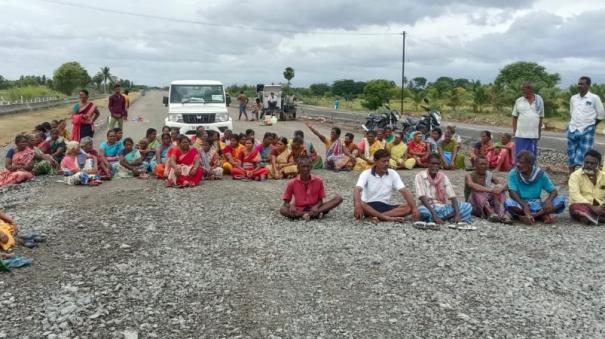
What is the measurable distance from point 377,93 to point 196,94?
37.0 m

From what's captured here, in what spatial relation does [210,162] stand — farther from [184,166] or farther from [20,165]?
[20,165]

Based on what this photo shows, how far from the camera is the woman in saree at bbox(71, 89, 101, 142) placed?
12.5 metres

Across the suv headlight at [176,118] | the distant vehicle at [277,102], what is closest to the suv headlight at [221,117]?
the suv headlight at [176,118]

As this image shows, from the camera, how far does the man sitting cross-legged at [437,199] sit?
7.69 meters

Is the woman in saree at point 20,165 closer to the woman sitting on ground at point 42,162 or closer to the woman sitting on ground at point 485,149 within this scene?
the woman sitting on ground at point 42,162

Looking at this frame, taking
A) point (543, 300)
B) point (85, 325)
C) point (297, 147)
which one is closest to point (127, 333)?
point (85, 325)

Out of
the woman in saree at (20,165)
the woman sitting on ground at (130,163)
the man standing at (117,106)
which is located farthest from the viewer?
the man standing at (117,106)

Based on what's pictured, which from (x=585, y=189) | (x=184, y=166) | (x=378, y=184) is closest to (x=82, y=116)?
(x=184, y=166)

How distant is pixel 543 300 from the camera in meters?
5.09

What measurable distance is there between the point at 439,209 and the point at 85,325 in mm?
4915

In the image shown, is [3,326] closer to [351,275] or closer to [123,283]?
[123,283]

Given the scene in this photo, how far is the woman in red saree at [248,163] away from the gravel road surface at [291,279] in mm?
3219

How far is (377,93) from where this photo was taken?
5278 cm

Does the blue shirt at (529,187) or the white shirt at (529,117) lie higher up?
the white shirt at (529,117)
